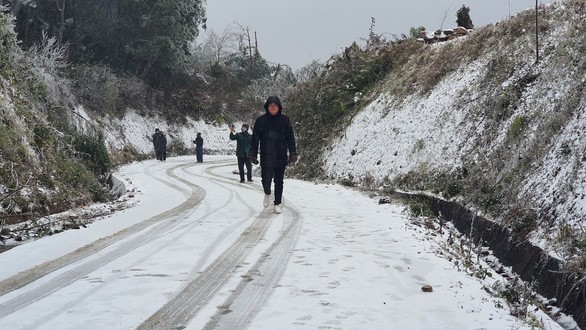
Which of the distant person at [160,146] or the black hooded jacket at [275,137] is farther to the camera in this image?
the distant person at [160,146]

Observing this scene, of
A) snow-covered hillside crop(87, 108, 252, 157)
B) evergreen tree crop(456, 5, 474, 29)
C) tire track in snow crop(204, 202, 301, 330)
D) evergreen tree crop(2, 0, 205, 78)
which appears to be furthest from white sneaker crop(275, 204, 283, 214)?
evergreen tree crop(2, 0, 205, 78)

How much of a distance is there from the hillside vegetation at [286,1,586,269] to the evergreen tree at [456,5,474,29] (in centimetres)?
218

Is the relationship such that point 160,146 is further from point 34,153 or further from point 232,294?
point 232,294

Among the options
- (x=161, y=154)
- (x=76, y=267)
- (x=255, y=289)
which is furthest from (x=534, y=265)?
(x=161, y=154)

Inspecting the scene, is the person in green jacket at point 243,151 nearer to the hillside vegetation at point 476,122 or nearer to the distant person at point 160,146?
the hillside vegetation at point 476,122

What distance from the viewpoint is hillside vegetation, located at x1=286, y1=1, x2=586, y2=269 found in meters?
6.42

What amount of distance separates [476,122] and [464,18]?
33.6 feet

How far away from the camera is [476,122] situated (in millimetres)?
10883

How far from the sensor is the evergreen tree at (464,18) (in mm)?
19203

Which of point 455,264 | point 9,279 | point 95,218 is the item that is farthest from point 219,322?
point 95,218

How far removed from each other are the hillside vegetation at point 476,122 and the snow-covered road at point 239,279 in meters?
1.69

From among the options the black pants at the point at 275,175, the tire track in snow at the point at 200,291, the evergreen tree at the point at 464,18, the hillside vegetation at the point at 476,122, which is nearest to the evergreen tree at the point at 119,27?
the hillside vegetation at the point at 476,122

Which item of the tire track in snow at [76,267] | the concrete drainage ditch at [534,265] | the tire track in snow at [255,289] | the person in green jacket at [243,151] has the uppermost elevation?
the person in green jacket at [243,151]

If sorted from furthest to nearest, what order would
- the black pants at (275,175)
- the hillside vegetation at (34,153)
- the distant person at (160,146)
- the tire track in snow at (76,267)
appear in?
the distant person at (160,146)
the black pants at (275,175)
the hillside vegetation at (34,153)
the tire track in snow at (76,267)
